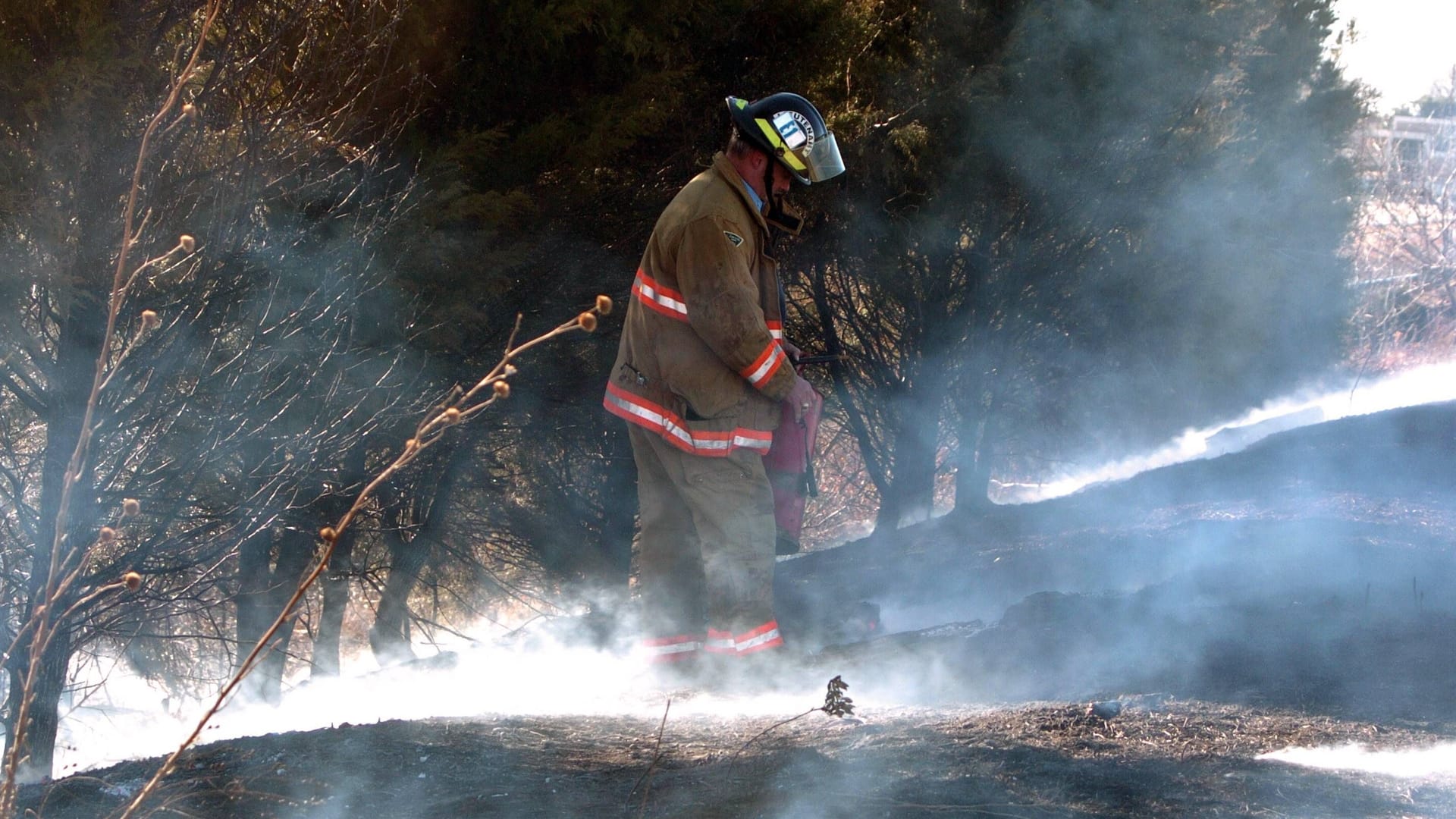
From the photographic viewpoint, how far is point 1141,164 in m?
8.16

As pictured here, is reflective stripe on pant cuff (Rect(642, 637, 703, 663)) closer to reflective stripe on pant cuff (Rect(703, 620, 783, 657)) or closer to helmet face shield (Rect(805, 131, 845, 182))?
reflective stripe on pant cuff (Rect(703, 620, 783, 657))

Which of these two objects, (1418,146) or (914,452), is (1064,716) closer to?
(914,452)

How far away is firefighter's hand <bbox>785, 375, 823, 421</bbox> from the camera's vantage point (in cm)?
429

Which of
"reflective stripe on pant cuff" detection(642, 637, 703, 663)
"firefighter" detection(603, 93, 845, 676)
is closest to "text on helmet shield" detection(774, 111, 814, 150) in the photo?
"firefighter" detection(603, 93, 845, 676)

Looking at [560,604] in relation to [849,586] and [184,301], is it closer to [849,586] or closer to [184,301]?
[849,586]

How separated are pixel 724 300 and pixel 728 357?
0.63 ft

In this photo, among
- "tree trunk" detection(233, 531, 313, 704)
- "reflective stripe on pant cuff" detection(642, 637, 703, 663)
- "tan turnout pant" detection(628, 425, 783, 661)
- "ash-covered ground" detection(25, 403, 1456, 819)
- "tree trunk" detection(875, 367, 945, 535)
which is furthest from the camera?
"tree trunk" detection(875, 367, 945, 535)

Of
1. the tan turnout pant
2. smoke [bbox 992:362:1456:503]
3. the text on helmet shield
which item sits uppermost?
smoke [bbox 992:362:1456:503]

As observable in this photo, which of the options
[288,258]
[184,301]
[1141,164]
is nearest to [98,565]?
[184,301]

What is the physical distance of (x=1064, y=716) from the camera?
3.42 m

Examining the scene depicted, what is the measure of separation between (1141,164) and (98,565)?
6.61 m

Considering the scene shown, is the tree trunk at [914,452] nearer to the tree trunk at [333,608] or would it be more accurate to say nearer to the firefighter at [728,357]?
the tree trunk at [333,608]

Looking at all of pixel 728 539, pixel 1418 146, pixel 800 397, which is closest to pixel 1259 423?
pixel 800 397

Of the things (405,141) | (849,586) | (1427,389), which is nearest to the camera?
(405,141)
